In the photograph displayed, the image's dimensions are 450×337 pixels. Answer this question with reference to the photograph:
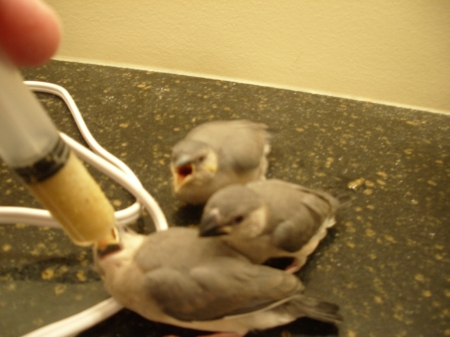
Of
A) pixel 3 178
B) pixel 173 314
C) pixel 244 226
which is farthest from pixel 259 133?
pixel 3 178

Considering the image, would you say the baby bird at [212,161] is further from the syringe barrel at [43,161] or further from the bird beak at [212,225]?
the syringe barrel at [43,161]

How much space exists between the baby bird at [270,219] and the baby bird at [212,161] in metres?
0.08

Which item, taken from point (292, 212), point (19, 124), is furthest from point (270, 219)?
point (19, 124)

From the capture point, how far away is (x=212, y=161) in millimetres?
749

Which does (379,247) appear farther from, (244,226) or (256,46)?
(256,46)

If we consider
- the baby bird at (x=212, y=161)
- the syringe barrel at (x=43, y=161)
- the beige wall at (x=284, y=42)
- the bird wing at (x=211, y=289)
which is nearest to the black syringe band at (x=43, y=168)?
the syringe barrel at (x=43, y=161)

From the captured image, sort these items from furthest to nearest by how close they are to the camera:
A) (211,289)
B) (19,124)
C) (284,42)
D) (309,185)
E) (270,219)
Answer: (284,42)
(309,185)
(270,219)
(211,289)
(19,124)

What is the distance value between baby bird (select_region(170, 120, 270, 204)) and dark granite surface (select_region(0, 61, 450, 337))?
0.08m

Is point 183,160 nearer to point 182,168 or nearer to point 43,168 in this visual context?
point 182,168

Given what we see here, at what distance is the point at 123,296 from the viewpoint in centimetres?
57

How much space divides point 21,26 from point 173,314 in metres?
0.43

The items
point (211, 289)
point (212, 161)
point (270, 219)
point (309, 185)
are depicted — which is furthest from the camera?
point (309, 185)

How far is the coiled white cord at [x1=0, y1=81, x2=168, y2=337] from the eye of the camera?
564 millimetres

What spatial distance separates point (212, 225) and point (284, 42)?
85 cm
